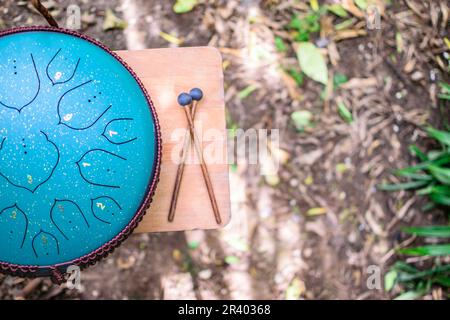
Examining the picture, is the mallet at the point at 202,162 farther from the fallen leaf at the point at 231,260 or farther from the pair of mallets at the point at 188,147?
the fallen leaf at the point at 231,260

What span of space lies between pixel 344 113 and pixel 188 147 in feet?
3.66

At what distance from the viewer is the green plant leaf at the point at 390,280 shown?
2354 millimetres

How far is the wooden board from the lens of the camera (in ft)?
5.14

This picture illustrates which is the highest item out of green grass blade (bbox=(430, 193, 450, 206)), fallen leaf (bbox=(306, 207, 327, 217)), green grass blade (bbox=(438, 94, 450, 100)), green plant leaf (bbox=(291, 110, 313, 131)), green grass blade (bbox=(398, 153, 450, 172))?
green grass blade (bbox=(438, 94, 450, 100))

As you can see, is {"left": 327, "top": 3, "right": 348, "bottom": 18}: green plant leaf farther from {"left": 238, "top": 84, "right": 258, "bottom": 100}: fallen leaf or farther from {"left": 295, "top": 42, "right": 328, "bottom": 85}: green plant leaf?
{"left": 238, "top": 84, "right": 258, "bottom": 100}: fallen leaf

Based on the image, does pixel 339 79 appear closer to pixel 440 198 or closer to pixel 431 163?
pixel 431 163

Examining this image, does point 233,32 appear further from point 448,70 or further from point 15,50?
point 15,50

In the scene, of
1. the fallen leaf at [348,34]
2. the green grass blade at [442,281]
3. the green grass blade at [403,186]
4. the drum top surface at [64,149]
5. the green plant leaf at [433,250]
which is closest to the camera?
the drum top surface at [64,149]

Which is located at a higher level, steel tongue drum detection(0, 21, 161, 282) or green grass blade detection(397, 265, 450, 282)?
steel tongue drum detection(0, 21, 161, 282)

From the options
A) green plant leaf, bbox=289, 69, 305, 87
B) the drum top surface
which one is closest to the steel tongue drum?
the drum top surface

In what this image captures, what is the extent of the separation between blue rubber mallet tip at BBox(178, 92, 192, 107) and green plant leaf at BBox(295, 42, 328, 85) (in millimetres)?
1063

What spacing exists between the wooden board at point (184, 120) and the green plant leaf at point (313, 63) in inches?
37.3
